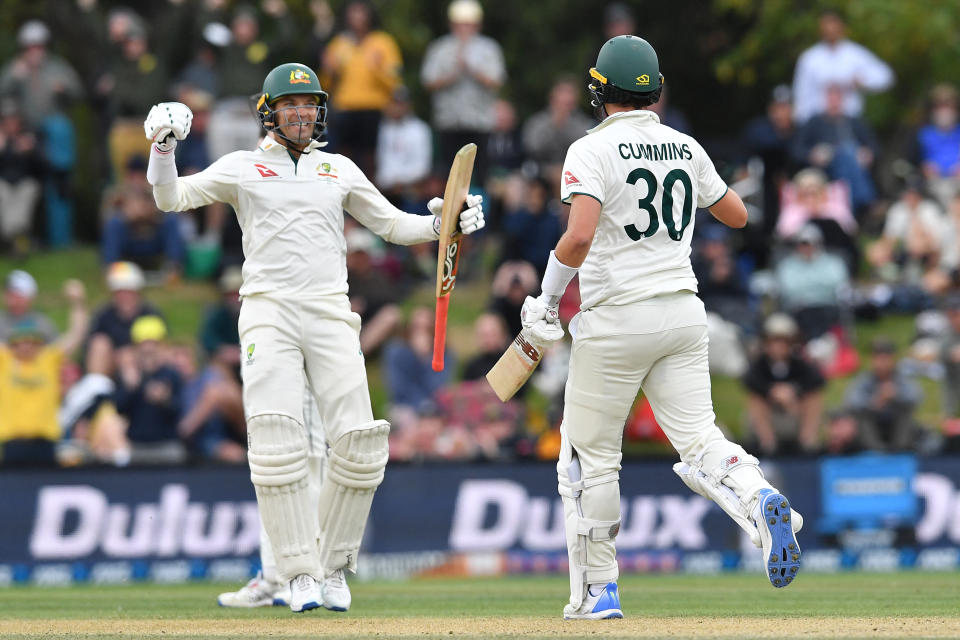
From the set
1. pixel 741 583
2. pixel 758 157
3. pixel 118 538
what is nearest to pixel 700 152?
pixel 741 583

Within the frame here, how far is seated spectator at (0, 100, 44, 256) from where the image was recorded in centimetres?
1862

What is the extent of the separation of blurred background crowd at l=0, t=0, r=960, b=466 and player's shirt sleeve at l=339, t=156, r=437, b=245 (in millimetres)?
5639

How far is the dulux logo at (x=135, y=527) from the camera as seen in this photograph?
13.3 metres

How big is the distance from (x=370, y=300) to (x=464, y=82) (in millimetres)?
2748

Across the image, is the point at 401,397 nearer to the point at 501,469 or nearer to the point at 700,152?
the point at 501,469

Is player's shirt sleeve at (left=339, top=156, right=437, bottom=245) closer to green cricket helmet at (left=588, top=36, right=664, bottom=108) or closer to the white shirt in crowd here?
green cricket helmet at (left=588, top=36, right=664, bottom=108)

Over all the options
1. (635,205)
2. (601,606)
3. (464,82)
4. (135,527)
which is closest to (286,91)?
(635,205)

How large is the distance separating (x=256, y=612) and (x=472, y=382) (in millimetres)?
7053

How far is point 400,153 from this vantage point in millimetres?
18469

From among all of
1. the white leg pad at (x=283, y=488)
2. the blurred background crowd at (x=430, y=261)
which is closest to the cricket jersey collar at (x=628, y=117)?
the white leg pad at (x=283, y=488)

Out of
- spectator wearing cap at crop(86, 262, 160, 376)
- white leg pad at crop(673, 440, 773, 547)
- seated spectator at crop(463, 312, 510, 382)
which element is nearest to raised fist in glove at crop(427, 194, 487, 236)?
white leg pad at crop(673, 440, 773, 547)

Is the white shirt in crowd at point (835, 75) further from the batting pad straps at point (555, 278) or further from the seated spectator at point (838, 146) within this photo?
the batting pad straps at point (555, 278)

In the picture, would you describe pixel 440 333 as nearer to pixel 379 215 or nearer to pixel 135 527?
pixel 379 215

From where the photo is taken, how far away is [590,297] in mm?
7750
